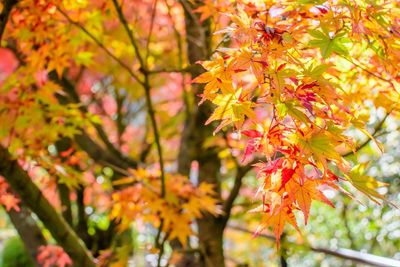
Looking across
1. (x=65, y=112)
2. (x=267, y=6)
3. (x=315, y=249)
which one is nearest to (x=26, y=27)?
(x=65, y=112)

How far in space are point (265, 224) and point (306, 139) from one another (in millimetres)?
256

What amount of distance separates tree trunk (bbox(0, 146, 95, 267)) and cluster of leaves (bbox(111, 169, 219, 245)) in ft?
1.00

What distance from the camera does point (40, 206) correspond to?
80.5 inches

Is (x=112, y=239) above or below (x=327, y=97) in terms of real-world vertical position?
below

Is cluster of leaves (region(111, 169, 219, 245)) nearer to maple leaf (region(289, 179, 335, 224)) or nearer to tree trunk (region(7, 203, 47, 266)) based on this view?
tree trunk (region(7, 203, 47, 266))

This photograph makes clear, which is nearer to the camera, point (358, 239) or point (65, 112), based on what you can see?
point (65, 112)

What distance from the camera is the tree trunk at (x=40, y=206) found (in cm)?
191

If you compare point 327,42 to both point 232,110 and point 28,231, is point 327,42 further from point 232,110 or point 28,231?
point 28,231

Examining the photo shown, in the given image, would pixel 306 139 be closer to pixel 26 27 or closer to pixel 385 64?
pixel 385 64

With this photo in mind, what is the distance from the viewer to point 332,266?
3.83 m

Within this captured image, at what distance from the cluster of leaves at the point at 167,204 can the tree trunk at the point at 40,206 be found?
1.00 ft

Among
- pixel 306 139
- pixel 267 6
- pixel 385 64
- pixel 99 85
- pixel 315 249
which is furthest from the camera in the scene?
pixel 99 85

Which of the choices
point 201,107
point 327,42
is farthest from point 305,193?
point 201,107

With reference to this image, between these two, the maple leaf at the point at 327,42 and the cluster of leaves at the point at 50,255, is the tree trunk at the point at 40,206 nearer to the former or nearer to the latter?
the cluster of leaves at the point at 50,255
